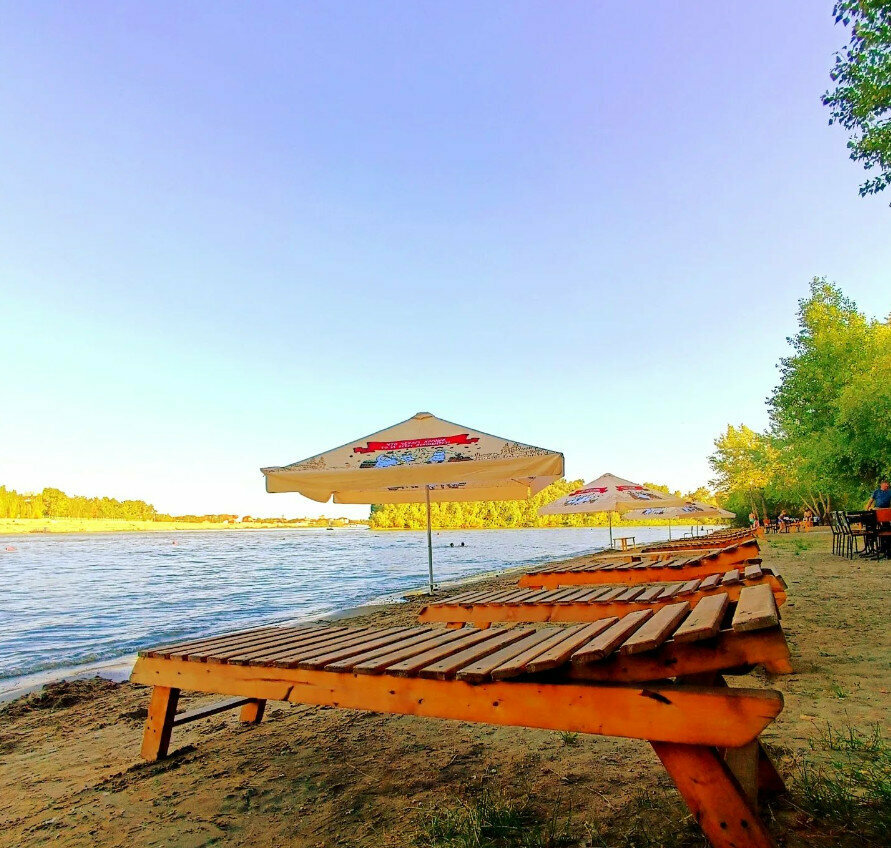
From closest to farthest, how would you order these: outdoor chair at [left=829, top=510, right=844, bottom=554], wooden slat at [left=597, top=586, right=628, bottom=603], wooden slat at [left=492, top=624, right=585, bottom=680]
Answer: wooden slat at [left=492, top=624, right=585, bottom=680] < wooden slat at [left=597, top=586, right=628, bottom=603] < outdoor chair at [left=829, top=510, right=844, bottom=554]

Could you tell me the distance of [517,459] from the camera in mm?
6562

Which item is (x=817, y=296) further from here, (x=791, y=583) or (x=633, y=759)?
(x=633, y=759)

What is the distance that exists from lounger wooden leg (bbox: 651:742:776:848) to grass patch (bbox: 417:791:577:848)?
1.40ft

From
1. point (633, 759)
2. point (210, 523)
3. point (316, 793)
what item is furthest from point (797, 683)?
point (210, 523)

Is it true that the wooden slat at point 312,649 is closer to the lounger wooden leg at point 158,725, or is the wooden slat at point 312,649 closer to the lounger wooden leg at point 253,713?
the lounger wooden leg at point 158,725

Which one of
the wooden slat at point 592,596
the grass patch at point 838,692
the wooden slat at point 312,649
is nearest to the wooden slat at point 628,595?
the wooden slat at point 592,596

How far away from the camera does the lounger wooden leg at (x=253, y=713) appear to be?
3.32 m

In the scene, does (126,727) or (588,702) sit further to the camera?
(126,727)

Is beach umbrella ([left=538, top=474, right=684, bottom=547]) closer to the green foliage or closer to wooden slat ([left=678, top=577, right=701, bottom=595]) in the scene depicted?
wooden slat ([left=678, top=577, right=701, bottom=595])

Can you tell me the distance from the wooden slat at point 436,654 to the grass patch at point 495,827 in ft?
1.66

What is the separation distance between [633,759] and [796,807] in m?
0.68

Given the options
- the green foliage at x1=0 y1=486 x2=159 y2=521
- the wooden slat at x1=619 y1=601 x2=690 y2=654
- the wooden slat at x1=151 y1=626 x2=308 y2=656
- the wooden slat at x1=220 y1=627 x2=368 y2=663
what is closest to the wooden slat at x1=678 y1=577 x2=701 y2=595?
the wooden slat at x1=619 y1=601 x2=690 y2=654

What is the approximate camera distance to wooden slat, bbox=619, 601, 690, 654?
1.63m

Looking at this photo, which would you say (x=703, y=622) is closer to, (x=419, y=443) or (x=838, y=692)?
(x=838, y=692)
